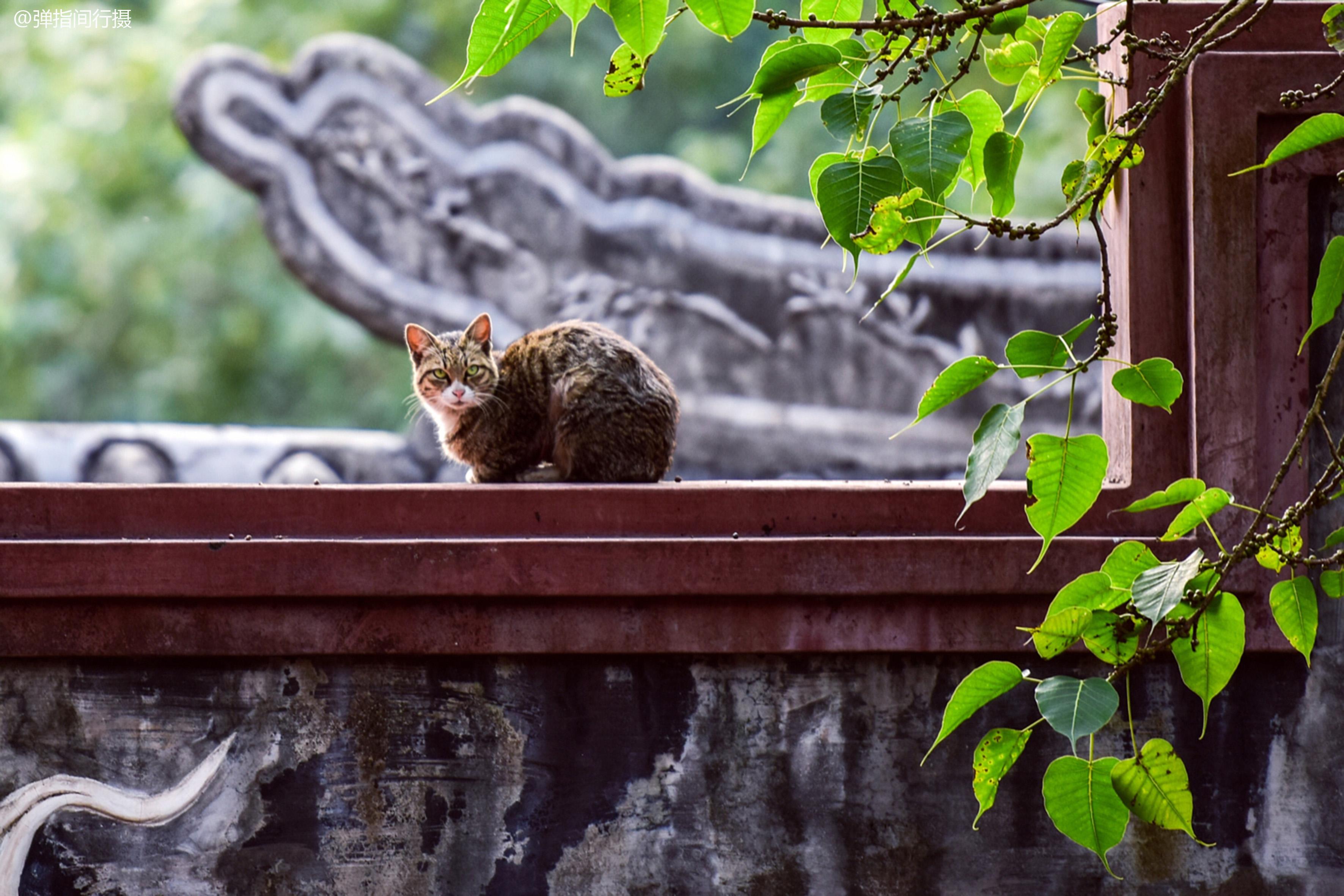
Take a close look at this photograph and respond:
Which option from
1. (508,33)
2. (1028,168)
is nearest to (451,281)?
(508,33)

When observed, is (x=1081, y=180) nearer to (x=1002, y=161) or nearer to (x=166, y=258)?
(x=1002, y=161)

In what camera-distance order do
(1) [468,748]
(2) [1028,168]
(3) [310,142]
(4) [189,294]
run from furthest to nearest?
(4) [189,294] < (2) [1028,168] < (3) [310,142] < (1) [468,748]

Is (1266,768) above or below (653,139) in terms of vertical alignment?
below

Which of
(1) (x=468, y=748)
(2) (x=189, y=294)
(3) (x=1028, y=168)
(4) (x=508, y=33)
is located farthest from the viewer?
(2) (x=189, y=294)

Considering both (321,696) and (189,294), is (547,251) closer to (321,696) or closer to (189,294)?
(321,696)

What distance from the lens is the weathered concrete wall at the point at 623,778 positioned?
1.54m

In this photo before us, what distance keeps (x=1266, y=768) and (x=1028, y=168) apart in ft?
21.6

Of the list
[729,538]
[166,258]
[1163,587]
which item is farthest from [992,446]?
[166,258]

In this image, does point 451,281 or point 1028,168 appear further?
point 1028,168

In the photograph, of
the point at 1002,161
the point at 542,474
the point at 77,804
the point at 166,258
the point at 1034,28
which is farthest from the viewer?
the point at 166,258

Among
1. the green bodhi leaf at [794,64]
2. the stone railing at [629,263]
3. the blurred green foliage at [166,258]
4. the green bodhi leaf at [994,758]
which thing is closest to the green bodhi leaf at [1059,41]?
the green bodhi leaf at [794,64]

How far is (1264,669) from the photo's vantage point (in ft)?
5.16

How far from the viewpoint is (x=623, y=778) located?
1.56 meters

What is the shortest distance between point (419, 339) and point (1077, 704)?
1.75 m
